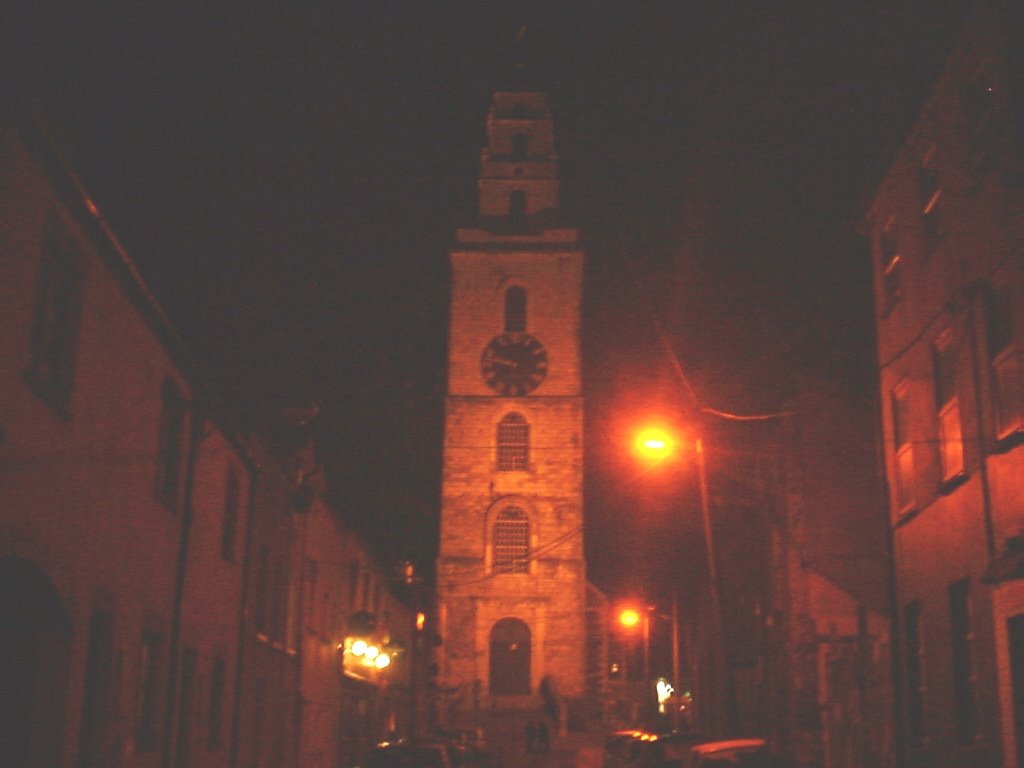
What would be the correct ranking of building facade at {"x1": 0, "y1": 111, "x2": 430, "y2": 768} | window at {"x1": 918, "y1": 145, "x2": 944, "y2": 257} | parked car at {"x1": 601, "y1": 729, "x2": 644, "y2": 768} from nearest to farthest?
building facade at {"x1": 0, "y1": 111, "x2": 430, "y2": 768}
window at {"x1": 918, "y1": 145, "x2": 944, "y2": 257}
parked car at {"x1": 601, "y1": 729, "x2": 644, "y2": 768}

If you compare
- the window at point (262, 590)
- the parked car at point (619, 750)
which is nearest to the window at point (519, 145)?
the parked car at point (619, 750)

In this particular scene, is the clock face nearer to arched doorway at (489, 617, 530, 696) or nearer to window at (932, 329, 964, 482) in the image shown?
arched doorway at (489, 617, 530, 696)

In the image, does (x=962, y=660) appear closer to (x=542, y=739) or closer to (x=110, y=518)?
(x=110, y=518)

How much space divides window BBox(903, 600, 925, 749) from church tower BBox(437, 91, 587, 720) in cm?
4082

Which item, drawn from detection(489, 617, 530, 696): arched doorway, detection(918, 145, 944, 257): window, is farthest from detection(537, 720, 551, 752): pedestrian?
detection(918, 145, 944, 257): window

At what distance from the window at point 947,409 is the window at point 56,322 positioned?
31.1 ft

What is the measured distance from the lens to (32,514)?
10641mm

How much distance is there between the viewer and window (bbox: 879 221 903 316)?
A: 17.4 meters

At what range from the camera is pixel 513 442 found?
6075 cm

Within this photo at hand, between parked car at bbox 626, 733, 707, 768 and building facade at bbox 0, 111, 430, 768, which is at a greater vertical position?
building facade at bbox 0, 111, 430, 768

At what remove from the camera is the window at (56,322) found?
10945 mm

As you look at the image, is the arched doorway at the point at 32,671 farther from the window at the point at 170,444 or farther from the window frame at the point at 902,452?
the window frame at the point at 902,452

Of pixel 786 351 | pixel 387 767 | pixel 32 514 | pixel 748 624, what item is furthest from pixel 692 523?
pixel 32 514

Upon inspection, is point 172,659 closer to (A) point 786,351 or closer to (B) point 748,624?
(A) point 786,351
